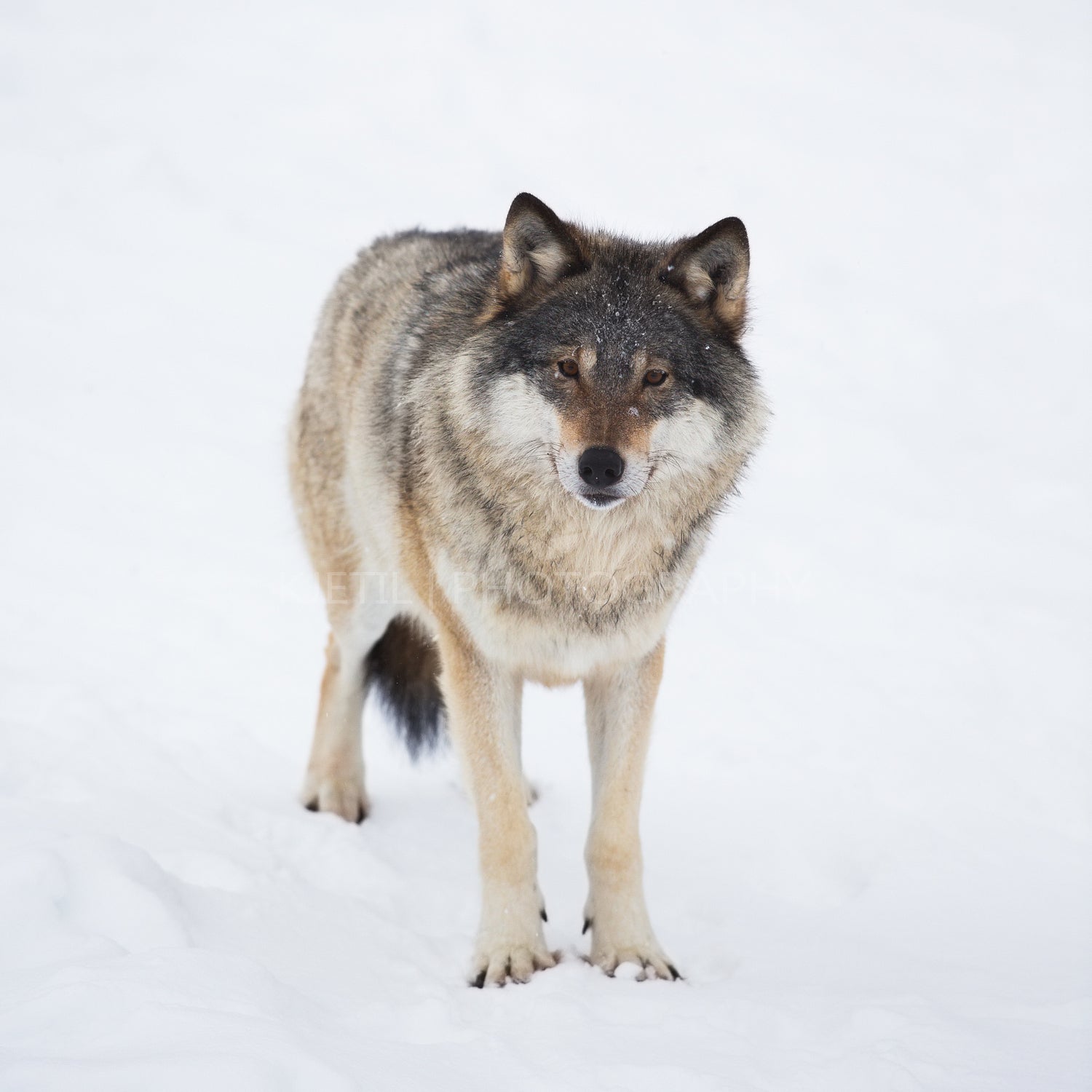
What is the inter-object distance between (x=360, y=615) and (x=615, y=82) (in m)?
8.25

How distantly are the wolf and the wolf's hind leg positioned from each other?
992mm

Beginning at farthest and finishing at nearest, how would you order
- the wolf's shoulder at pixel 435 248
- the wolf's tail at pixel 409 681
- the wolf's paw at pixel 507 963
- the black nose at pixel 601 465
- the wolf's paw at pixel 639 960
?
the wolf's tail at pixel 409 681, the wolf's shoulder at pixel 435 248, the wolf's paw at pixel 639 960, the wolf's paw at pixel 507 963, the black nose at pixel 601 465

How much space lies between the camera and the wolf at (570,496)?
115 inches

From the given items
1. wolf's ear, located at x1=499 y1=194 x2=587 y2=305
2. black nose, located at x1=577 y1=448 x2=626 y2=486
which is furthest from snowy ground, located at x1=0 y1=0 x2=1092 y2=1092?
wolf's ear, located at x1=499 y1=194 x2=587 y2=305

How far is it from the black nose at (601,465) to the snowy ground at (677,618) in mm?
1304

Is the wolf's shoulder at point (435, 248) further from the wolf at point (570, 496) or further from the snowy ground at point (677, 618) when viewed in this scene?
the snowy ground at point (677, 618)

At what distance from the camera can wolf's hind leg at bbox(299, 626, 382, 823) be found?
421 cm

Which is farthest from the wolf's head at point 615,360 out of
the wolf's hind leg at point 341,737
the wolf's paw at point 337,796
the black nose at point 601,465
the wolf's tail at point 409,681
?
the wolf's paw at point 337,796

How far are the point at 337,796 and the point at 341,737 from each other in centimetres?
23

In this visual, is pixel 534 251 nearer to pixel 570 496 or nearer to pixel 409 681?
pixel 570 496

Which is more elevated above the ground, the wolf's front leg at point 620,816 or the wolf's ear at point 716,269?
the wolf's ear at point 716,269

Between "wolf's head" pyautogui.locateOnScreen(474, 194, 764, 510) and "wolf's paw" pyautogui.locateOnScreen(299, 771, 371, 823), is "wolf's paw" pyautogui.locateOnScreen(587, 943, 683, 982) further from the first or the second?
"wolf's paw" pyautogui.locateOnScreen(299, 771, 371, 823)

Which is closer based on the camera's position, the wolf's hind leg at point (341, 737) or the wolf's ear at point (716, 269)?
the wolf's ear at point (716, 269)

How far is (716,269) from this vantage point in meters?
→ 3.13
